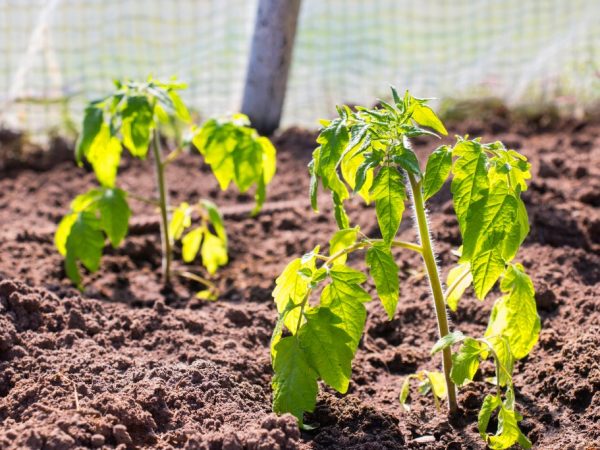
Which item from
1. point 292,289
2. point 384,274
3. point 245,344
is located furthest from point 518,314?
point 245,344

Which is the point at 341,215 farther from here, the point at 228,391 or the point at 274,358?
the point at 228,391

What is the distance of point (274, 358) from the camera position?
2611mm

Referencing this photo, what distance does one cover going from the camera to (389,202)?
2.42 metres

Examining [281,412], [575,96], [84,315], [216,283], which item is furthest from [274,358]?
[575,96]

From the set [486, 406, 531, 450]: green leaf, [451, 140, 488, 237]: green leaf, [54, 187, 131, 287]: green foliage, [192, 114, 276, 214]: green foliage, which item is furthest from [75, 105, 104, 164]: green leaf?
[486, 406, 531, 450]: green leaf

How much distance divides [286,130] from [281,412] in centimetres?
357

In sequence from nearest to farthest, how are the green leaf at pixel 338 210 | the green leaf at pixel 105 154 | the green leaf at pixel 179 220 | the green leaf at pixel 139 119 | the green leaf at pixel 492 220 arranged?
the green leaf at pixel 492 220 < the green leaf at pixel 338 210 < the green leaf at pixel 139 119 < the green leaf at pixel 105 154 < the green leaf at pixel 179 220

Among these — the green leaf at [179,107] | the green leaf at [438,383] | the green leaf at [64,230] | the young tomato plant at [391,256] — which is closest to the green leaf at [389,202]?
the young tomato plant at [391,256]

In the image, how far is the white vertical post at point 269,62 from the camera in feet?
18.5

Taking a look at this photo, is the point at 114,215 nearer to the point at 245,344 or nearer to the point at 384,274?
the point at 245,344

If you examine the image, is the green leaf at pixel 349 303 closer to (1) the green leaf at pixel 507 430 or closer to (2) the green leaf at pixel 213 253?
(1) the green leaf at pixel 507 430

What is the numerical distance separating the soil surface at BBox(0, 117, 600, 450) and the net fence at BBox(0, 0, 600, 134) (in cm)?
139

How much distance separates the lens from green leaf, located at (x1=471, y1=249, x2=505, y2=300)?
8.09 feet

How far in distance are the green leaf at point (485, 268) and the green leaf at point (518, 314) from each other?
19cm
